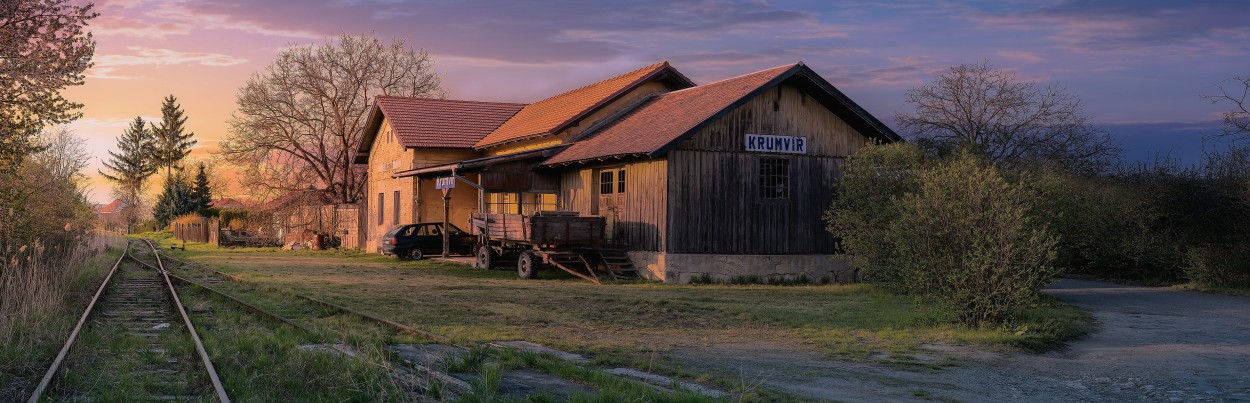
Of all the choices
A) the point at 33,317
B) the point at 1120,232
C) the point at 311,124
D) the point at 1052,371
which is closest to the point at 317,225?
the point at 311,124

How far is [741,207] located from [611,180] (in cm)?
365

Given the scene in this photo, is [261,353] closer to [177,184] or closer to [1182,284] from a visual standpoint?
[1182,284]

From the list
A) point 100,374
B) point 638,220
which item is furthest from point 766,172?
point 100,374

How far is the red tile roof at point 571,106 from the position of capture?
3003cm

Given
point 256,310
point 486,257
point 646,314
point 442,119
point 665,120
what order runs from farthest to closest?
point 442,119 → point 486,257 → point 665,120 → point 646,314 → point 256,310

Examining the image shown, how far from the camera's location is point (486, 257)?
26.4m

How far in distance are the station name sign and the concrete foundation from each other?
2.53m

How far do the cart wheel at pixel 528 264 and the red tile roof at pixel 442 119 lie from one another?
1242 centimetres

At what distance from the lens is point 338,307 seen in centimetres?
1471

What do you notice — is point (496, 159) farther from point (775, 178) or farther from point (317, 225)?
point (317, 225)

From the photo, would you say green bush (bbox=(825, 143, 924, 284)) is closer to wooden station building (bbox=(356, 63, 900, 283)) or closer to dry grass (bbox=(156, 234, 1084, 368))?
dry grass (bbox=(156, 234, 1084, 368))

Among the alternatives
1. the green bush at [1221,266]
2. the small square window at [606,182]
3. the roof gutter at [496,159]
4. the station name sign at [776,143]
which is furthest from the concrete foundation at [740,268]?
the green bush at [1221,266]

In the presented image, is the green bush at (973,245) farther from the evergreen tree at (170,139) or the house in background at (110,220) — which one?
the evergreen tree at (170,139)

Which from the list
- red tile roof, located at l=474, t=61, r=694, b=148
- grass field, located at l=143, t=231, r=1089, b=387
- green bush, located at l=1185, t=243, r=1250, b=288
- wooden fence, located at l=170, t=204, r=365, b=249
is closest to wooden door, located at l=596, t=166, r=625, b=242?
grass field, located at l=143, t=231, r=1089, b=387
